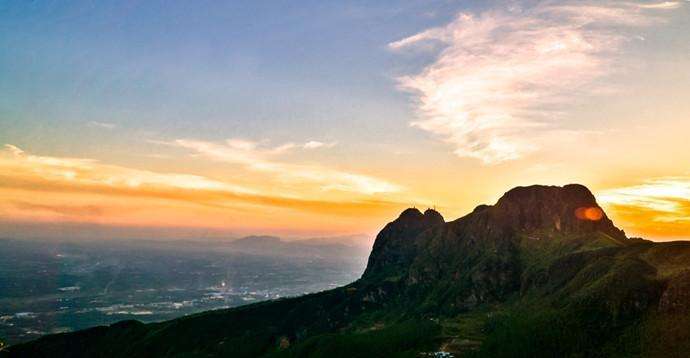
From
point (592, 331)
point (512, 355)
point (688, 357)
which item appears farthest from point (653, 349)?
point (512, 355)

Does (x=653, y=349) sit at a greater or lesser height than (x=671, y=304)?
lesser

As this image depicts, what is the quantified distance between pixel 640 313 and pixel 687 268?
30745mm

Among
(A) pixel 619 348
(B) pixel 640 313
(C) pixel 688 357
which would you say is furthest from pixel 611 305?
(C) pixel 688 357

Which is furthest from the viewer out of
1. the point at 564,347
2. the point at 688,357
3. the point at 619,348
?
the point at 564,347

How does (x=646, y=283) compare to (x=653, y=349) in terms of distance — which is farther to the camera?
(x=646, y=283)

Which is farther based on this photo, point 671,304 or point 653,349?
point 671,304

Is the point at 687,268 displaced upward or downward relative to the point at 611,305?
upward

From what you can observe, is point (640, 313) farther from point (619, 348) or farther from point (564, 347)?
point (564, 347)

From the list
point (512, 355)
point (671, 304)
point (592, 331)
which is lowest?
point (512, 355)

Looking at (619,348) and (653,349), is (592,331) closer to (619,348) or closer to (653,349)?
(619,348)

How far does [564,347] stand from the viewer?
189750 millimetres

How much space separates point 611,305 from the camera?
199 m

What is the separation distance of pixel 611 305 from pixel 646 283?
18837 mm

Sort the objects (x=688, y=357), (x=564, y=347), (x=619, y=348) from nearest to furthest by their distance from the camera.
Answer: (x=688, y=357), (x=619, y=348), (x=564, y=347)
